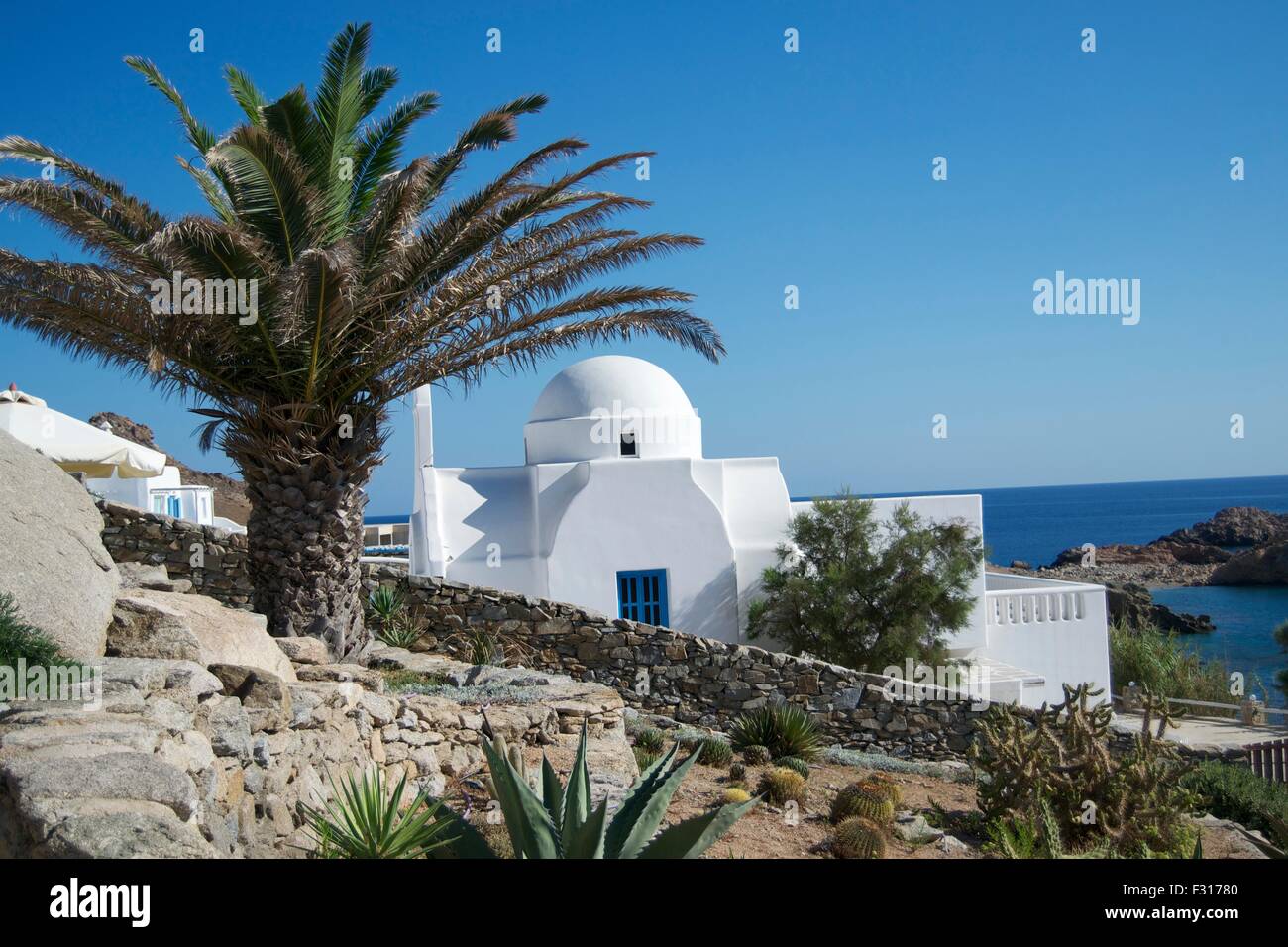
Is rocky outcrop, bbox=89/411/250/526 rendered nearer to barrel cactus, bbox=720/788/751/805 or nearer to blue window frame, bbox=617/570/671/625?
blue window frame, bbox=617/570/671/625

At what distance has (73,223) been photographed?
26.7 ft

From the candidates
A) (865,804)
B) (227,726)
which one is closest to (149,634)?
(227,726)

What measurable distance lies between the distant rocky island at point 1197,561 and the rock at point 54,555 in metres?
45.5

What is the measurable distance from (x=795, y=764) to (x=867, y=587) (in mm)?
7539

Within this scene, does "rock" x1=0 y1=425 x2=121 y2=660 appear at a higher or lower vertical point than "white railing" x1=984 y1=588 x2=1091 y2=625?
higher


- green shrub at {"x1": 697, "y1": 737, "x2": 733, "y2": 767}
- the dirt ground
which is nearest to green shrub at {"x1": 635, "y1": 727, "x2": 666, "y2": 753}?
green shrub at {"x1": 697, "y1": 737, "x2": 733, "y2": 767}

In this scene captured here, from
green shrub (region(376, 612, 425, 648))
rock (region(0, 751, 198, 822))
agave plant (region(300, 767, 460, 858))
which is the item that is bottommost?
agave plant (region(300, 767, 460, 858))

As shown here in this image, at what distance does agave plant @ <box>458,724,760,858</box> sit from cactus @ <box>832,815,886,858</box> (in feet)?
7.67

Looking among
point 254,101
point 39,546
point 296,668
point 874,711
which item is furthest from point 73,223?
point 874,711

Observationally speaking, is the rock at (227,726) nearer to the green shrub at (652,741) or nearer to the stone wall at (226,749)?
the stone wall at (226,749)

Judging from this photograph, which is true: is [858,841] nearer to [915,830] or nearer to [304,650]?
[915,830]

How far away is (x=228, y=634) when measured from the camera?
7129 millimetres

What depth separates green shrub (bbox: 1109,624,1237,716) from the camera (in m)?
22.2

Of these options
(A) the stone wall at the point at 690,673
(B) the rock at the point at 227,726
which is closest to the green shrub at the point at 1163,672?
(A) the stone wall at the point at 690,673
